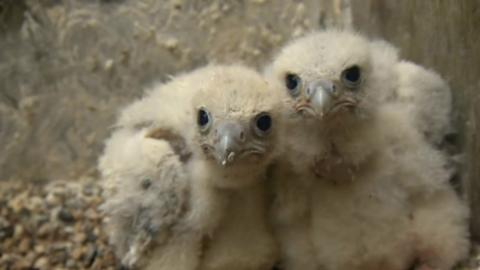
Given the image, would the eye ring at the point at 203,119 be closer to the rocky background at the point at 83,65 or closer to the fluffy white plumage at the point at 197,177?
the fluffy white plumage at the point at 197,177

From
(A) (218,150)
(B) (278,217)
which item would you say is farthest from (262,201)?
(A) (218,150)

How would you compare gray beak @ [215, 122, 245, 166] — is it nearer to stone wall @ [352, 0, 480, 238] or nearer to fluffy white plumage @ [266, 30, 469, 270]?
fluffy white plumage @ [266, 30, 469, 270]

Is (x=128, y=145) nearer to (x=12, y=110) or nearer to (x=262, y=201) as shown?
(x=262, y=201)

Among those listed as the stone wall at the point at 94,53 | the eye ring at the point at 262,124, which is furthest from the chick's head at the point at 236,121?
the stone wall at the point at 94,53

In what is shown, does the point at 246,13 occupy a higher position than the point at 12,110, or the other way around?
the point at 246,13

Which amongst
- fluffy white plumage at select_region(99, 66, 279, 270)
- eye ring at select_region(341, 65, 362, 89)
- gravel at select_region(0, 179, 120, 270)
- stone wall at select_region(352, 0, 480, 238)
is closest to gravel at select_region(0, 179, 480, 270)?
gravel at select_region(0, 179, 120, 270)

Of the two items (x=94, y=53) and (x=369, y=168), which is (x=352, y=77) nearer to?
(x=369, y=168)
